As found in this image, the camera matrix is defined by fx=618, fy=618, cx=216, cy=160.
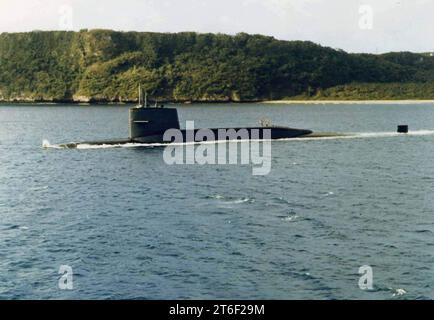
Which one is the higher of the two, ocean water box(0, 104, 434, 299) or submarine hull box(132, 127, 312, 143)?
submarine hull box(132, 127, 312, 143)

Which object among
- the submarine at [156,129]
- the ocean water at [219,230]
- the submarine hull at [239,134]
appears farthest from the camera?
the submarine hull at [239,134]

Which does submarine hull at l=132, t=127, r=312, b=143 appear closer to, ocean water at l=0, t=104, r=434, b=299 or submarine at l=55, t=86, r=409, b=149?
submarine at l=55, t=86, r=409, b=149

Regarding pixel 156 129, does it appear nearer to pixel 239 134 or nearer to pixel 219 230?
pixel 239 134

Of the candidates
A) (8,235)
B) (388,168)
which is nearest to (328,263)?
(8,235)

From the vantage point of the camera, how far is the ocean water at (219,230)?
23812mm

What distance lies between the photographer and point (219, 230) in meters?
31.3

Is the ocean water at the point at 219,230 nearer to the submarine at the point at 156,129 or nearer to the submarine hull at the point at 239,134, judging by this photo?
the submarine at the point at 156,129

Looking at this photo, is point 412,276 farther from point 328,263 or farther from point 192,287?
point 192,287

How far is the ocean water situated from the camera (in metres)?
23.8

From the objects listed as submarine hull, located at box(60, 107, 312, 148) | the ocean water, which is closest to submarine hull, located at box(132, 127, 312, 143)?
submarine hull, located at box(60, 107, 312, 148)

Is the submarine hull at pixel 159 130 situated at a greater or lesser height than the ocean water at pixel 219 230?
greater

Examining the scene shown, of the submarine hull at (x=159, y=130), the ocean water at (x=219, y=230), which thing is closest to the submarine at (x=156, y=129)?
the submarine hull at (x=159, y=130)

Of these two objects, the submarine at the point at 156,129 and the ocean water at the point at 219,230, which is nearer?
the ocean water at the point at 219,230
